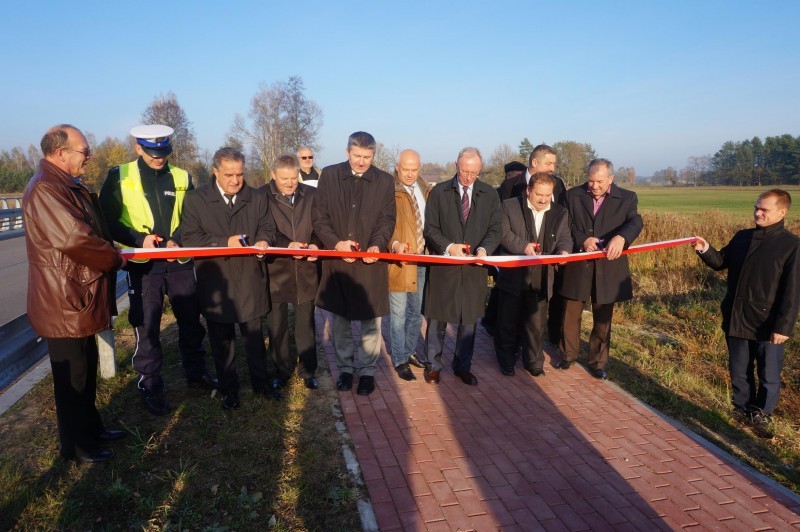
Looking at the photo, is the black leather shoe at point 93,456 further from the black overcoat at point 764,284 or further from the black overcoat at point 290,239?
the black overcoat at point 764,284

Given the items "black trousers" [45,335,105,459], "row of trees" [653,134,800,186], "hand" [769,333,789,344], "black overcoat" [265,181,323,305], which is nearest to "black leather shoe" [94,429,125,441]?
"black trousers" [45,335,105,459]

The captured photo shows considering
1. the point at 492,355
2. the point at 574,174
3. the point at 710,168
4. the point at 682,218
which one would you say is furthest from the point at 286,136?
the point at 710,168

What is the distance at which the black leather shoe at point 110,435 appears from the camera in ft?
12.2

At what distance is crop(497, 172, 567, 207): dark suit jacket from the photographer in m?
5.40

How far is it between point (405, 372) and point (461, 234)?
155cm

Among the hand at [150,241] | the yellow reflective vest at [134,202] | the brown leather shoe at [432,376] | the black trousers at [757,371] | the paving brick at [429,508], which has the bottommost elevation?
the paving brick at [429,508]

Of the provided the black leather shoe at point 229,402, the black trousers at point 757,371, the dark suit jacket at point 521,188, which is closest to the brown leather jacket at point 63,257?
the black leather shoe at point 229,402

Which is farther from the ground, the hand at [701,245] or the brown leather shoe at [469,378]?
the hand at [701,245]

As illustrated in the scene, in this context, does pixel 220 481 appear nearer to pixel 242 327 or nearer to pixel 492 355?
pixel 242 327

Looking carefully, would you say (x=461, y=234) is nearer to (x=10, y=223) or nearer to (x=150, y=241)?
(x=150, y=241)

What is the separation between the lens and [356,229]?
4500mm

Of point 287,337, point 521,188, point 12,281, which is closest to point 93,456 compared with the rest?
point 287,337

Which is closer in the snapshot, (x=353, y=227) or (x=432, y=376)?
(x=353, y=227)

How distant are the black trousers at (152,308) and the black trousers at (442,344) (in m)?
2.28
